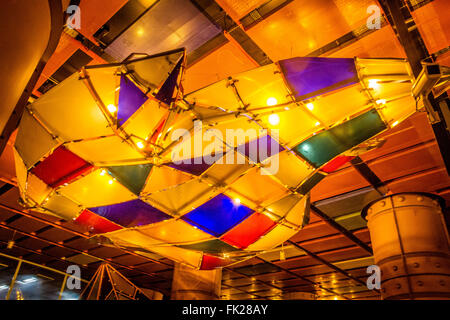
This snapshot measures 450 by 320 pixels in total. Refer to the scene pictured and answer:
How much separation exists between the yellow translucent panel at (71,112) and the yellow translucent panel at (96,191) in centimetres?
64

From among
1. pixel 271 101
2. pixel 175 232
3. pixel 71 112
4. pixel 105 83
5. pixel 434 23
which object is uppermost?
pixel 434 23

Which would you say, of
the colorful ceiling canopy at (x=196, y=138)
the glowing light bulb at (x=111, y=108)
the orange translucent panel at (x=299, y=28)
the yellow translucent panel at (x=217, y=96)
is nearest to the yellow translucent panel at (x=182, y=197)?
the colorful ceiling canopy at (x=196, y=138)

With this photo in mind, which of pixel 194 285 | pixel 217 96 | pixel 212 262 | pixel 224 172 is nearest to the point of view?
pixel 217 96

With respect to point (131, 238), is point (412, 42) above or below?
above

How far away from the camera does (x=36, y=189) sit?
4.07 m

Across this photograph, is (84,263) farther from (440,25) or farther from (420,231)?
(440,25)

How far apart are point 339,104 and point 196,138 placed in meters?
1.61

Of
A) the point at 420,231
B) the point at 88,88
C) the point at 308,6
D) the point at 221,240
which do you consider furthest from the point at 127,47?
the point at 420,231

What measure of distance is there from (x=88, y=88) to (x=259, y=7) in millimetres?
2523

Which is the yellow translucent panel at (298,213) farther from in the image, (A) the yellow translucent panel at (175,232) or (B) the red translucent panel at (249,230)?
(A) the yellow translucent panel at (175,232)

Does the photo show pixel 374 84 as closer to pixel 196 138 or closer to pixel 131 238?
pixel 196 138

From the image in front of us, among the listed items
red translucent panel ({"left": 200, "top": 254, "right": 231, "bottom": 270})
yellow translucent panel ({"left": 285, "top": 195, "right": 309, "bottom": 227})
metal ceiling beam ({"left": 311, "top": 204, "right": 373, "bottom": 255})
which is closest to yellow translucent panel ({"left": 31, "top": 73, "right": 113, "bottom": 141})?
yellow translucent panel ({"left": 285, "top": 195, "right": 309, "bottom": 227})

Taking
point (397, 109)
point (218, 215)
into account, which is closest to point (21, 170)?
point (218, 215)

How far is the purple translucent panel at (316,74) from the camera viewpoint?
10.8 ft
